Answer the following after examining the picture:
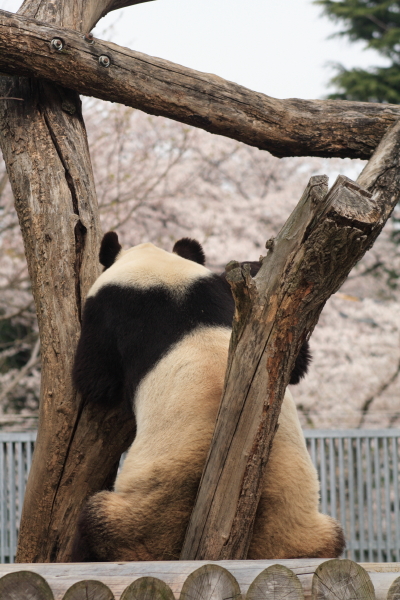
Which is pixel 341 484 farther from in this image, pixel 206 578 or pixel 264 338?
pixel 206 578

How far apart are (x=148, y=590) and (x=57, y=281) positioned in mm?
1784

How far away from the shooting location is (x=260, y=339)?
201 centimetres

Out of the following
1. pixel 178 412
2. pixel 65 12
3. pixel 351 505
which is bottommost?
pixel 351 505

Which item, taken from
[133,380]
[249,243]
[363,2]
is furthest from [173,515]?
[363,2]

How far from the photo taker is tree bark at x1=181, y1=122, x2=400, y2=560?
1.87 metres

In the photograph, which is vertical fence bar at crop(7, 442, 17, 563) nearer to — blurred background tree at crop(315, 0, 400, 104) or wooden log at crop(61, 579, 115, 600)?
wooden log at crop(61, 579, 115, 600)

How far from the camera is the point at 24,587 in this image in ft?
5.33

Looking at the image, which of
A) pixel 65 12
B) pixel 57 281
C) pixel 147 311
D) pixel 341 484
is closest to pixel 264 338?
pixel 147 311

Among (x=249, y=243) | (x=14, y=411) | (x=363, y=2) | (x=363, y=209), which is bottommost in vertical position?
(x=14, y=411)

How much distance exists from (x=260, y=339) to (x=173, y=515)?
789 mm

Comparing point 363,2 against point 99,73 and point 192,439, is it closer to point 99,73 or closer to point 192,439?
point 99,73

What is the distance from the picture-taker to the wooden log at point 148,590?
1647mm

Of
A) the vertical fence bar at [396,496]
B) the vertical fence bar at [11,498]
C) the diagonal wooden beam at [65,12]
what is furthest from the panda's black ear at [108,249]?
the vertical fence bar at [396,496]

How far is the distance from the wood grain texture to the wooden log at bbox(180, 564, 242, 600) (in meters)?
1.24
